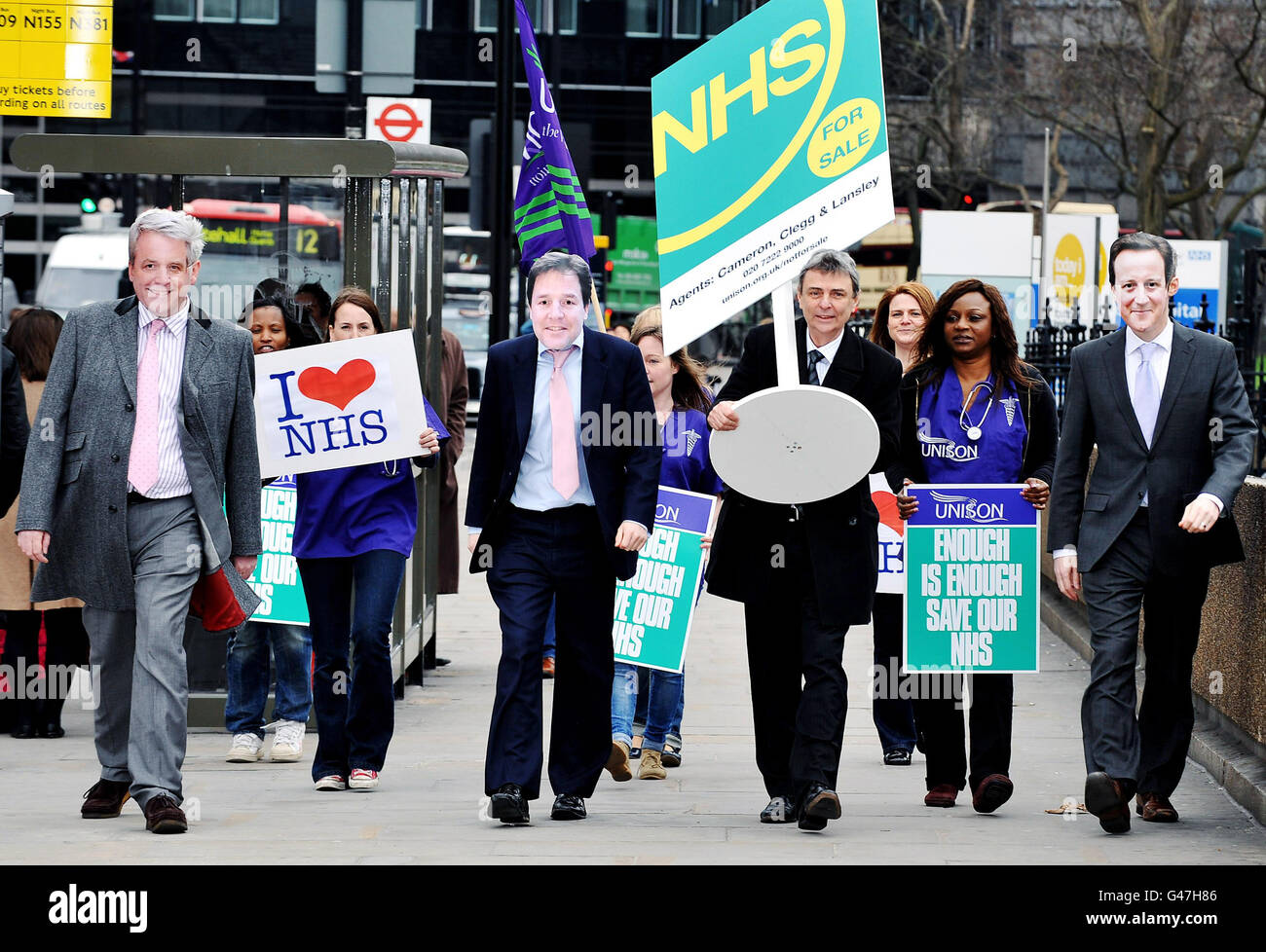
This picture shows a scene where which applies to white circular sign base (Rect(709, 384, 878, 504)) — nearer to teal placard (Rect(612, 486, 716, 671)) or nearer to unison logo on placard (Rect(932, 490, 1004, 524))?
unison logo on placard (Rect(932, 490, 1004, 524))

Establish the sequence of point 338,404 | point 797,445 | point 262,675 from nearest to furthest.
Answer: point 797,445, point 338,404, point 262,675

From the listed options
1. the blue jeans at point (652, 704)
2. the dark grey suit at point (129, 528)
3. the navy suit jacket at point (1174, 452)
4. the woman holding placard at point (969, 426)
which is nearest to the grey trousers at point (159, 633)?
the dark grey suit at point (129, 528)

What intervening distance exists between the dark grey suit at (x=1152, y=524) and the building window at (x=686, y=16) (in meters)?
44.8

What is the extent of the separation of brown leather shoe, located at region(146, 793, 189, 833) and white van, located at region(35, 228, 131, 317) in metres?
25.7

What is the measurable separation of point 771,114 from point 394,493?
192 centimetres

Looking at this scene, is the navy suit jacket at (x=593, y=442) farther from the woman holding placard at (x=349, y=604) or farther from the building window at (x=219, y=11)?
the building window at (x=219, y=11)

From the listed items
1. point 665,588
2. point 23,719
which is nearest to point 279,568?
Result: point 23,719

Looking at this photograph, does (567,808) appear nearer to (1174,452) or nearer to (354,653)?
(354,653)

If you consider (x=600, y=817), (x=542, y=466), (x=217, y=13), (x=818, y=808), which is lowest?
(x=600, y=817)

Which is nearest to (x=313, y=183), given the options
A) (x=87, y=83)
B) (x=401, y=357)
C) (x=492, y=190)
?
(x=401, y=357)

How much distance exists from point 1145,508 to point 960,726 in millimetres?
1069

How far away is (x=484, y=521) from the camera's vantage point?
6652 millimetres

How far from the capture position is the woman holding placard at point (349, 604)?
7.09 meters

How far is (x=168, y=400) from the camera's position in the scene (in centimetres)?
637
